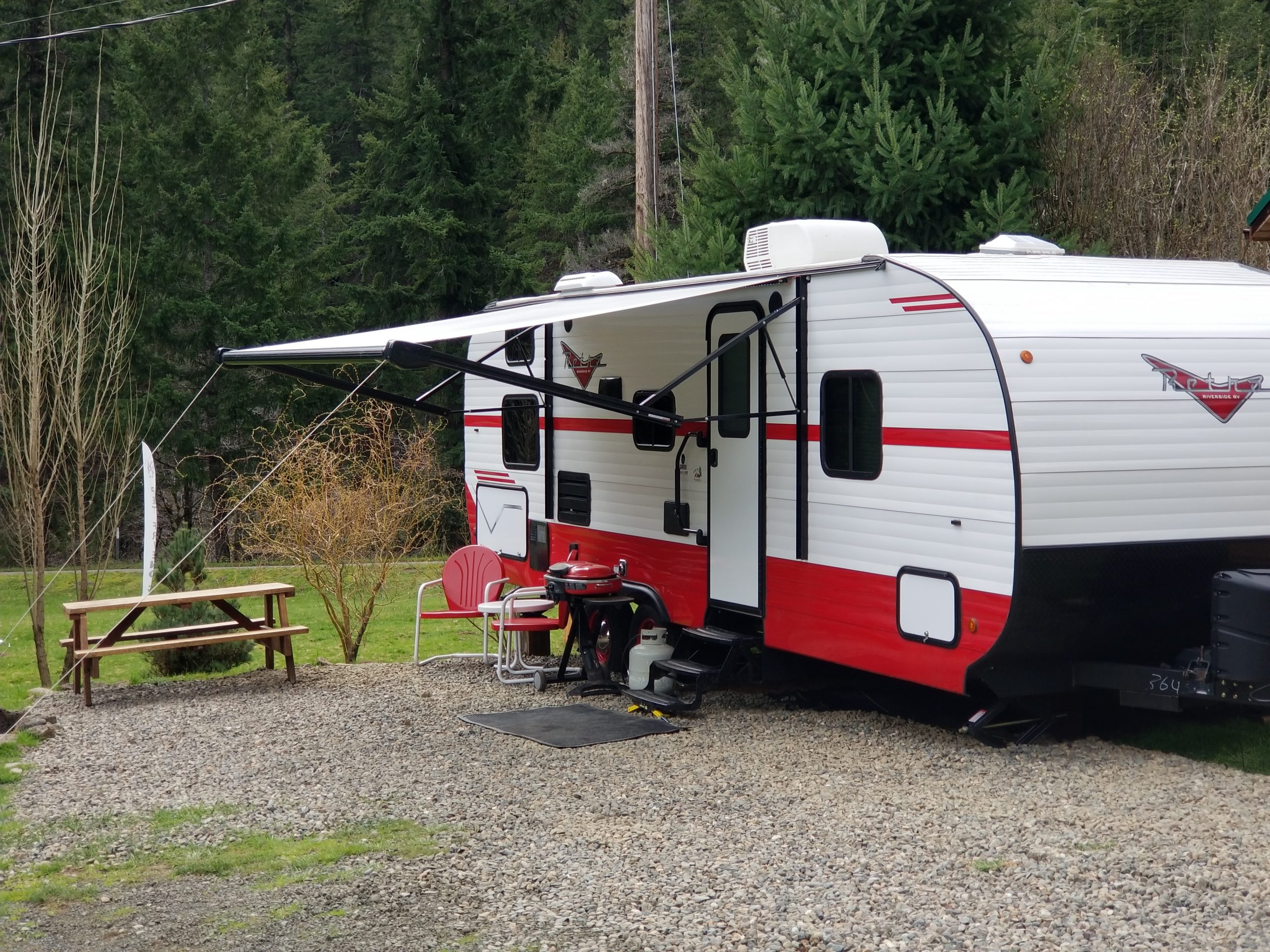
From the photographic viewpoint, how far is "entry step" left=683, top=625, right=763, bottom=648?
8.03 m

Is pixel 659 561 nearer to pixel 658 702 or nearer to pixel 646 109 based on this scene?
pixel 658 702

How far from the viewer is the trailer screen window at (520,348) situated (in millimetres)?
10414

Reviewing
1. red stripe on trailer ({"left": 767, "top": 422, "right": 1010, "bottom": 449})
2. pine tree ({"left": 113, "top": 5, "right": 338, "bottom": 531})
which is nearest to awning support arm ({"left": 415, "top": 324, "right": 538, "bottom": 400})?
red stripe on trailer ({"left": 767, "top": 422, "right": 1010, "bottom": 449})

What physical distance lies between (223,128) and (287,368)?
15180 mm

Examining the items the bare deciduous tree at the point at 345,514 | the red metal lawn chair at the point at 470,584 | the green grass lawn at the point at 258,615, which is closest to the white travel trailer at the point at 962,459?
the red metal lawn chair at the point at 470,584

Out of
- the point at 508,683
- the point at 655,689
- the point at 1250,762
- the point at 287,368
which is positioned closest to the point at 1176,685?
the point at 1250,762

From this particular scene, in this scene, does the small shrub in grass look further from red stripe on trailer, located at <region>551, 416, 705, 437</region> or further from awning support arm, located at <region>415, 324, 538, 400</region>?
red stripe on trailer, located at <region>551, 416, 705, 437</region>

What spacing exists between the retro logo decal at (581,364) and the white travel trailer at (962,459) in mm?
876

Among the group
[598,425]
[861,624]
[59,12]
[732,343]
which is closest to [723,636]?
[861,624]

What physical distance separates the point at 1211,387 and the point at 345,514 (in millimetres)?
7368

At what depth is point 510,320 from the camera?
791 cm

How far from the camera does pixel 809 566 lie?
7492 millimetres

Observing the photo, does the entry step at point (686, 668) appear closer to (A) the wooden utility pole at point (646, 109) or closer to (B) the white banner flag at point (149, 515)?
(B) the white banner flag at point (149, 515)

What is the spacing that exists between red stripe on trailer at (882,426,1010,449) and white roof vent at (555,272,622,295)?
10.1 feet
